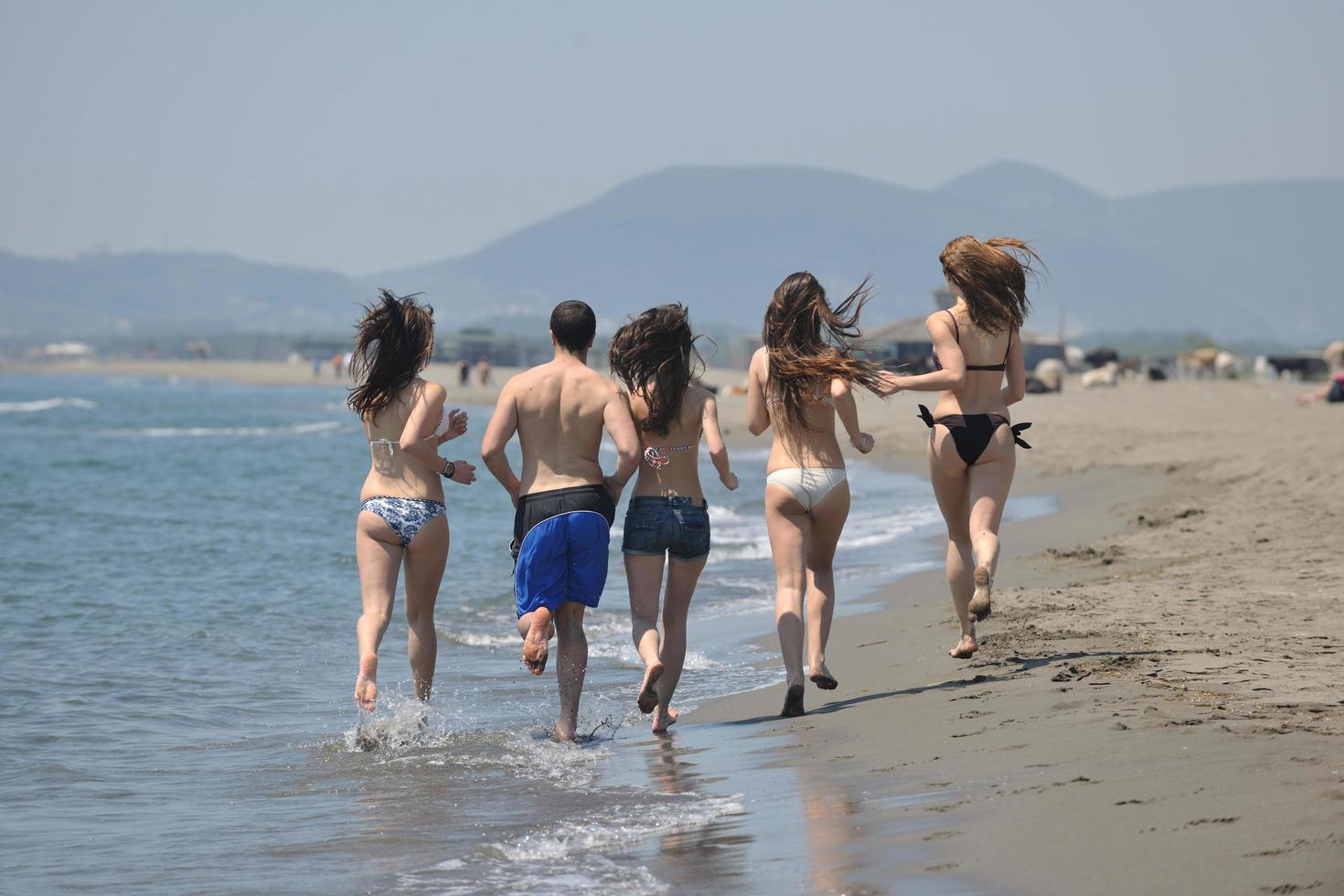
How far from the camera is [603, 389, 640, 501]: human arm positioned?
5621 millimetres

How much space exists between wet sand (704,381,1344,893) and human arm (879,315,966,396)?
125 centimetres

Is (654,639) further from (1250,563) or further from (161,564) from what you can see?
(161,564)

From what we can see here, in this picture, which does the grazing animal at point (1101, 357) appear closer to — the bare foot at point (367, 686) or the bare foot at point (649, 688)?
the bare foot at point (649, 688)

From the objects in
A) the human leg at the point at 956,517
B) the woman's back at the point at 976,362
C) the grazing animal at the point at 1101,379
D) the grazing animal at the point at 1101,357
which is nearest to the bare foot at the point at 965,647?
the human leg at the point at 956,517

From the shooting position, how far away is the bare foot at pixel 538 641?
18.0 feet

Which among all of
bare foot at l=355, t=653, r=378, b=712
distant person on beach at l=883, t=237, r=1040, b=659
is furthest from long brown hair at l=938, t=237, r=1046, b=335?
bare foot at l=355, t=653, r=378, b=712

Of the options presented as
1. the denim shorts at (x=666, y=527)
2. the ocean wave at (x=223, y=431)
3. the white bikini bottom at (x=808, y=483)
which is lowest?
the ocean wave at (x=223, y=431)

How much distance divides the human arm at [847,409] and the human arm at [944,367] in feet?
0.65

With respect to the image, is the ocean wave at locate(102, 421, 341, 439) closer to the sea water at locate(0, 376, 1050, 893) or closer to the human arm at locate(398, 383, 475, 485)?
the sea water at locate(0, 376, 1050, 893)

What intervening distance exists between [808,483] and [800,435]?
8.0 inches

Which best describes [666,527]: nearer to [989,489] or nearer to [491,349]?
[989,489]

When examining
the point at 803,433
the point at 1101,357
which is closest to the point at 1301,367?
the point at 1101,357

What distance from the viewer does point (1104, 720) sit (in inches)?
188

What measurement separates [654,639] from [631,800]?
1042 mm
